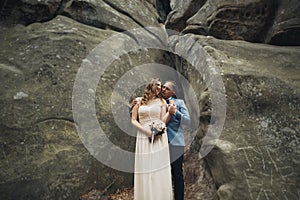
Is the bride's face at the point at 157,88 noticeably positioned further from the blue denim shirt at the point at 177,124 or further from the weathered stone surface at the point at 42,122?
the weathered stone surface at the point at 42,122

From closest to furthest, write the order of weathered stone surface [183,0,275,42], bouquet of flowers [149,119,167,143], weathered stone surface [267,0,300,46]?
bouquet of flowers [149,119,167,143] → weathered stone surface [267,0,300,46] → weathered stone surface [183,0,275,42]

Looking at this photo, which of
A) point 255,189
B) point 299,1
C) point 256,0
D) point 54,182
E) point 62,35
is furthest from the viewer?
point 256,0

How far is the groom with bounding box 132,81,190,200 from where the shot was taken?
4.59 meters

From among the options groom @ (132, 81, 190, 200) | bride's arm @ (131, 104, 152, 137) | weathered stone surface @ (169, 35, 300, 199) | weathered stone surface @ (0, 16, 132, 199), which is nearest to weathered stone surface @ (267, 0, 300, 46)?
weathered stone surface @ (169, 35, 300, 199)

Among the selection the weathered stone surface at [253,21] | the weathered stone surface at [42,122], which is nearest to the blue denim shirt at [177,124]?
the weathered stone surface at [42,122]

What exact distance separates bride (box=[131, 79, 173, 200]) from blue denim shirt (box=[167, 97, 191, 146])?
140mm

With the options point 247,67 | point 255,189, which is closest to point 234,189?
point 255,189

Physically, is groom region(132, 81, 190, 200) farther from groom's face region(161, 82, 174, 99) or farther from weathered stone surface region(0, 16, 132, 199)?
weathered stone surface region(0, 16, 132, 199)

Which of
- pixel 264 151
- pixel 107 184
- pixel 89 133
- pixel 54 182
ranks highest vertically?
pixel 264 151

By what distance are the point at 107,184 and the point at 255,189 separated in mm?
2716

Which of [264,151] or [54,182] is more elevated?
[264,151]

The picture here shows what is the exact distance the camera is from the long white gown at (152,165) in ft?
14.4

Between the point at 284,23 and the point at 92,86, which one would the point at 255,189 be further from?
the point at 284,23

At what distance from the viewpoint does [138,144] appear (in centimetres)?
475
